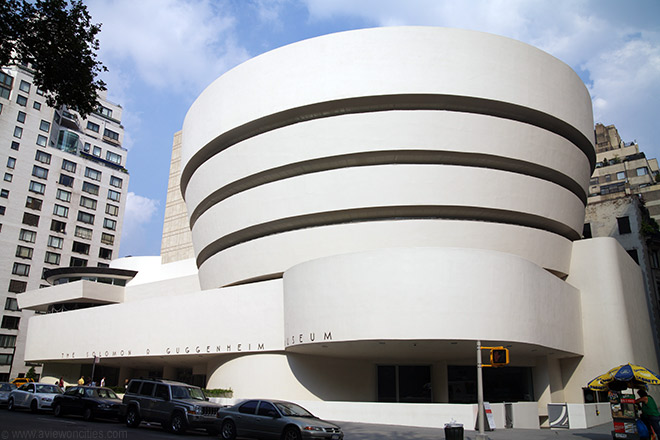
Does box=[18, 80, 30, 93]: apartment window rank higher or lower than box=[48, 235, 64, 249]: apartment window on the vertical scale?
higher

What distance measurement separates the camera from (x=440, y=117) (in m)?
29.2

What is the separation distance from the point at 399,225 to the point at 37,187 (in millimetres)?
60791

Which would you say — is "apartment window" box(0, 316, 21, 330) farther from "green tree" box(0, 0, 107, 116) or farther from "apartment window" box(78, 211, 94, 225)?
"green tree" box(0, 0, 107, 116)

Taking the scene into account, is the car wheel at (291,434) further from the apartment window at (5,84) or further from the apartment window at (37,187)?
the apartment window at (5,84)

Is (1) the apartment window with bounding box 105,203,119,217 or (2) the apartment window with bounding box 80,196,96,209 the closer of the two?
(2) the apartment window with bounding box 80,196,96,209

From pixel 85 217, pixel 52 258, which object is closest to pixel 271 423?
pixel 52 258

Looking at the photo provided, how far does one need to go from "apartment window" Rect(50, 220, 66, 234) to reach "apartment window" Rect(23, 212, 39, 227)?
2053mm

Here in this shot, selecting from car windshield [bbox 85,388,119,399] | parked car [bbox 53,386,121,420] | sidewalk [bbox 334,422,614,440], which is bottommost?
sidewalk [bbox 334,422,614,440]

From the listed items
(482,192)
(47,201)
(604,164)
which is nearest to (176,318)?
(482,192)

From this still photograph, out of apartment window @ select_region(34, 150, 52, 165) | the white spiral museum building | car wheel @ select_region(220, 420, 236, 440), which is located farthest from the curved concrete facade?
apartment window @ select_region(34, 150, 52, 165)

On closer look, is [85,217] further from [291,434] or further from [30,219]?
[291,434]

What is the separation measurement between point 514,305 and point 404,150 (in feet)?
32.0

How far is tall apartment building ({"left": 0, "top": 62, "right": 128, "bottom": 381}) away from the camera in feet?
219

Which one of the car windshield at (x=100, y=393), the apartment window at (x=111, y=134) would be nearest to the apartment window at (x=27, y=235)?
the apartment window at (x=111, y=134)
